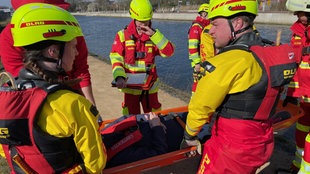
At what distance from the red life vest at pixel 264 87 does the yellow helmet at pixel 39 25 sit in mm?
1213

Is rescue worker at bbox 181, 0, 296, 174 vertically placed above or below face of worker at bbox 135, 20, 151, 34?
below

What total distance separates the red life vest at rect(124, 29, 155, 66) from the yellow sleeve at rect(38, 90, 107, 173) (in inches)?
83.0

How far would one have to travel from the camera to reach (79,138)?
1.73 metres

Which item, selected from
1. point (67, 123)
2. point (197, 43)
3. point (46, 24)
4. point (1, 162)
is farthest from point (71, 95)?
point (197, 43)

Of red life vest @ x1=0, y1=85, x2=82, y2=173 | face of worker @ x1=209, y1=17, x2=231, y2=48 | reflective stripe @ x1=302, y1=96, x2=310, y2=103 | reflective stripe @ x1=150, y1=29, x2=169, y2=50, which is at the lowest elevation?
reflective stripe @ x1=302, y1=96, x2=310, y2=103

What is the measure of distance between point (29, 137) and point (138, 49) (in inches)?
94.5

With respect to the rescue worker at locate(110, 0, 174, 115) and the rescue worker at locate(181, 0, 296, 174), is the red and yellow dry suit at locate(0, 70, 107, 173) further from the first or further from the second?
the rescue worker at locate(110, 0, 174, 115)

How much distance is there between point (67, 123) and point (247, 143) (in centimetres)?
138

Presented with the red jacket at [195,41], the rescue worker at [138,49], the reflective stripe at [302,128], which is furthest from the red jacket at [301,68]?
the red jacket at [195,41]

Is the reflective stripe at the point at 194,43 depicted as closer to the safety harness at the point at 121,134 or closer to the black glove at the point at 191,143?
the safety harness at the point at 121,134

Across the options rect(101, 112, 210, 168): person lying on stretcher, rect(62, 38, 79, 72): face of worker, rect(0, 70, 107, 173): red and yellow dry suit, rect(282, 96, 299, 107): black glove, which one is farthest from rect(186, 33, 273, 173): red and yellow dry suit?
rect(282, 96, 299, 107): black glove

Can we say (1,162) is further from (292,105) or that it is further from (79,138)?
(292,105)

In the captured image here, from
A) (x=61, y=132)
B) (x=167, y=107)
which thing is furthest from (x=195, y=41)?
(x=61, y=132)

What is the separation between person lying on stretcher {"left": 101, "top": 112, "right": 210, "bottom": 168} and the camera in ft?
8.70
